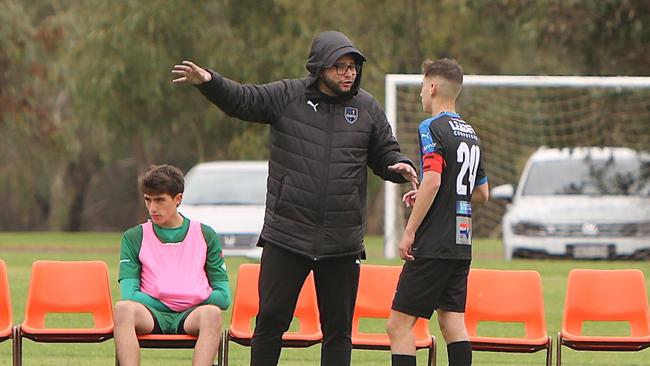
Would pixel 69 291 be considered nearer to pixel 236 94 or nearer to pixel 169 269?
pixel 169 269

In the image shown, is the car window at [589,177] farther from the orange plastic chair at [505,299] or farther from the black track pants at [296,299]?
the black track pants at [296,299]

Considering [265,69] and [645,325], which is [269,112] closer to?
[645,325]

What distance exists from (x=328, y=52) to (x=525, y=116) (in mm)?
16712

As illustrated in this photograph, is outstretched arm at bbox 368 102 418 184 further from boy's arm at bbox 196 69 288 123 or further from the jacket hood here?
boy's arm at bbox 196 69 288 123

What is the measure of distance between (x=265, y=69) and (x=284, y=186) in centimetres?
2422

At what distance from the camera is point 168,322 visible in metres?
8.16

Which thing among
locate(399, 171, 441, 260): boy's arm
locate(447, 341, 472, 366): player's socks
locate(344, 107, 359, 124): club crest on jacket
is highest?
locate(344, 107, 359, 124): club crest on jacket

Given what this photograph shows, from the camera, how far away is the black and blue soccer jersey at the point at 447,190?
7559 millimetres

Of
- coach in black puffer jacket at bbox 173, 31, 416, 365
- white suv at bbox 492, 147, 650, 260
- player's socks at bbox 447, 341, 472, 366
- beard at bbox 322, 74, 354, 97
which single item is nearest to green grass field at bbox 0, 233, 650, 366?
white suv at bbox 492, 147, 650, 260

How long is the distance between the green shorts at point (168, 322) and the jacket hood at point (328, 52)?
1.55 meters

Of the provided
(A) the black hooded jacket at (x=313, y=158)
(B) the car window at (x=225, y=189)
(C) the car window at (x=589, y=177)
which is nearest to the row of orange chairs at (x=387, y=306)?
(A) the black hooded jacket at (x=313, y=158)

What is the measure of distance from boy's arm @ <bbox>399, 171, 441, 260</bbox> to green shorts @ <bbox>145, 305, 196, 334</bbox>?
4.36 ft

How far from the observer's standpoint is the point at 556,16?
2366cm

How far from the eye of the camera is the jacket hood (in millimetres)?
7363
